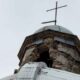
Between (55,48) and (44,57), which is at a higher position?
(55,48)

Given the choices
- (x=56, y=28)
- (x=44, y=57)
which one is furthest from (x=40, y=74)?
(x=56, y=28)

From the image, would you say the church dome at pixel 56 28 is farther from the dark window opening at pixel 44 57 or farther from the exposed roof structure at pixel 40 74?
the exposed roof structure at pixel 40 74

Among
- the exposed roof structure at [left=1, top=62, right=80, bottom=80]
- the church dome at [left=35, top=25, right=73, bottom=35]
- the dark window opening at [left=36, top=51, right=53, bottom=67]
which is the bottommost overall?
the dark window opening at [left=36, top=51, right=53, bottom=67]

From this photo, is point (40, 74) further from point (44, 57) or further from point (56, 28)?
point (56, 28)

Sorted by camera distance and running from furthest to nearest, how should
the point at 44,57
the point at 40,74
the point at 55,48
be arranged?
the point at 44,57 → the point at 55,48 → the point at 40,74

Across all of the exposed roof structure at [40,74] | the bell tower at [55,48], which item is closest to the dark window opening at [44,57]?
the bell tower at [55,48]

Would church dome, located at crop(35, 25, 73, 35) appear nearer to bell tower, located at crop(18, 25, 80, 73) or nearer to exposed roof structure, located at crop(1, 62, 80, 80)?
bell tower, located at crop(18, 25, 80, 73)

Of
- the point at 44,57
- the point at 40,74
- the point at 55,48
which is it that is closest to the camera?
the point at 40,74

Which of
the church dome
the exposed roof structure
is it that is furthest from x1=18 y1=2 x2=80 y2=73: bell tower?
the exposed roof structure

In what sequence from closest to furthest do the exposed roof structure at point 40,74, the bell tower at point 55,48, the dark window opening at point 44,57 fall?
the exposed roof structure at point 40,74 < the bell tower at point 55,48 < the dark window opening at point 44,57

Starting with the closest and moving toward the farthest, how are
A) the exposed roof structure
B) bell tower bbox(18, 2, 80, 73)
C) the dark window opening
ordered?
the exposed roof structure, bell tower bbox(18, 2, 80, 73), the dark window opening

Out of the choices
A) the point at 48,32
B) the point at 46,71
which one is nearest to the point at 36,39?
the point at 48,32

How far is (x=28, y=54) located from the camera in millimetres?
19969

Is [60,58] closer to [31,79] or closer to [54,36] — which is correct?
[54,36]
